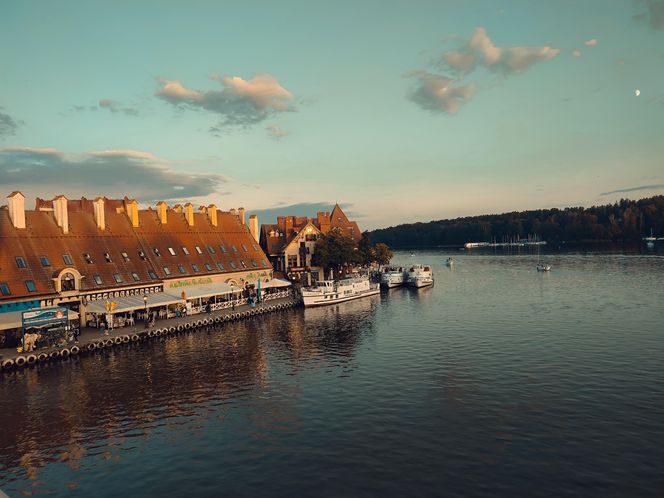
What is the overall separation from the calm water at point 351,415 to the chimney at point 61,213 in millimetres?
21663

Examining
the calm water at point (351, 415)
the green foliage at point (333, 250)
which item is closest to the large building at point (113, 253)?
the calm water at point (351, 415)

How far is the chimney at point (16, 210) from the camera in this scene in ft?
186

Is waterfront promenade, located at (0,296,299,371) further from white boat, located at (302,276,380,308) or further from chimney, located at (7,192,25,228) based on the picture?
chimney, located at (7,192,25,228)

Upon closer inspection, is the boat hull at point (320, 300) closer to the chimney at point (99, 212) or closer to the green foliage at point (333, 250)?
the green foliage at point (333, 250)

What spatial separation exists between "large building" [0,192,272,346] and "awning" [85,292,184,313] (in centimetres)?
40

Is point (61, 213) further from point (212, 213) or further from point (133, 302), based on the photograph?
point (212, 213)

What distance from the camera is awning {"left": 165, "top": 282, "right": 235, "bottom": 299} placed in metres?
67.5

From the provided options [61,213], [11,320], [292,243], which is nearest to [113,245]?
[61,213]

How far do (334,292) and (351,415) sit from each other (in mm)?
54098

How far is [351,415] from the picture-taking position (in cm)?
3278

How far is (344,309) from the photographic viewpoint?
80.8 m

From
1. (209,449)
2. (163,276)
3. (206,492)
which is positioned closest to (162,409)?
(209,449)

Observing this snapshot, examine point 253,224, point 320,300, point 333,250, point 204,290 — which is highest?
point 253,224

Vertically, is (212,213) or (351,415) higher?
(212,213)
